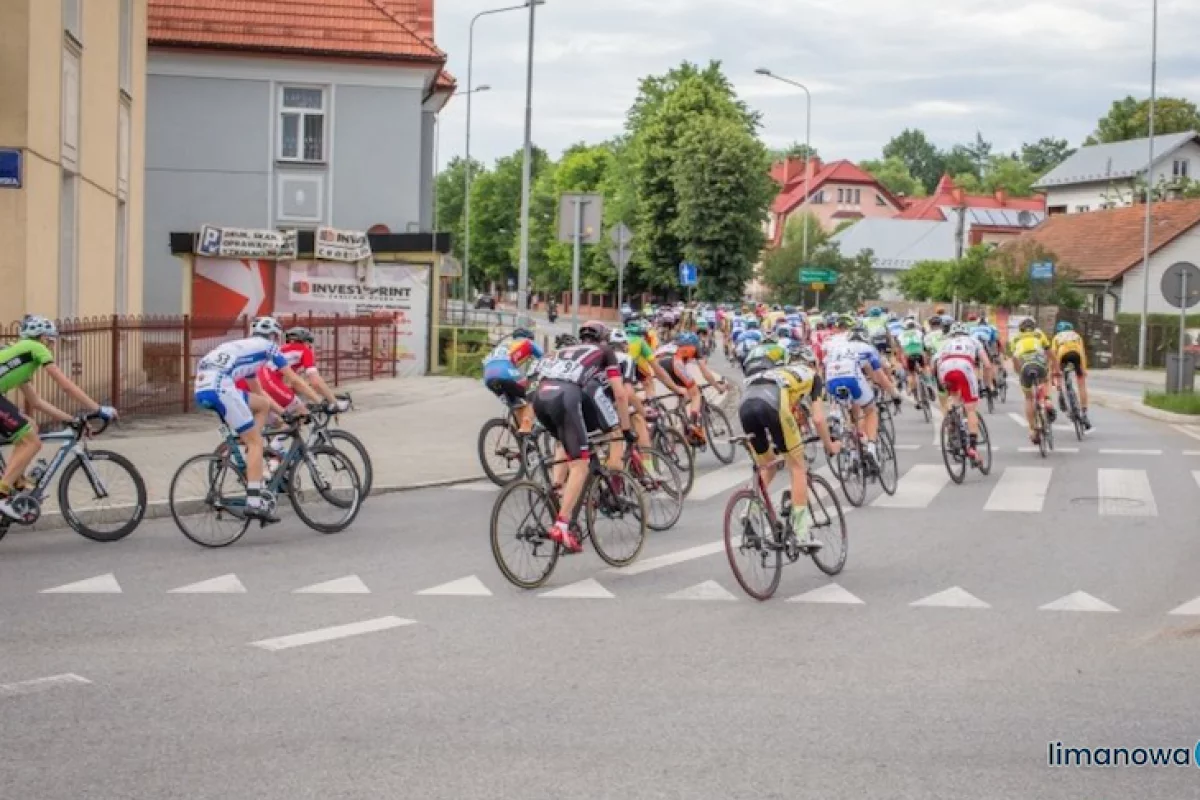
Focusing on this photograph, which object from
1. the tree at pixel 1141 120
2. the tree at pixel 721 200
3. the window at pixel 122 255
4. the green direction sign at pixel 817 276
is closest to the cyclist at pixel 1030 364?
the window at pixel 122 255

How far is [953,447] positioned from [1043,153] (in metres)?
187

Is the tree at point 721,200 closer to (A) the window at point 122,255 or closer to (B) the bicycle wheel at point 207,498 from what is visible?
(A) the window at point 122,255

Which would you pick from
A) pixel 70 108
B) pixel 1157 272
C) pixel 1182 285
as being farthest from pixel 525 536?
pixel 1157 272

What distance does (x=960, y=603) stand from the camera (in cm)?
999

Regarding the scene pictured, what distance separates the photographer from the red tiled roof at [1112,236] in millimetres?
62969

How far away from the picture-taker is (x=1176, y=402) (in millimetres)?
28219

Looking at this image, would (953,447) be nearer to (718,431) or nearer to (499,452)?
(718,431)

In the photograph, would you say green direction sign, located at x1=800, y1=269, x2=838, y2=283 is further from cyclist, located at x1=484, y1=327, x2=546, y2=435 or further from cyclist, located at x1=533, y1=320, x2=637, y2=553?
cyclist, located at x1=533, y1=320, x2=637, y2=553

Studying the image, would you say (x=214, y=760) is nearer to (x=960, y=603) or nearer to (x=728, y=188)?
(x=960, y=603)

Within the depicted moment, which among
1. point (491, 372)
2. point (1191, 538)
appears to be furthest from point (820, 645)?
point (491, 372)

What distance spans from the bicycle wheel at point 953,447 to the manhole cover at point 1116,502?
4.59 feet

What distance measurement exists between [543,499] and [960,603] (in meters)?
2.64

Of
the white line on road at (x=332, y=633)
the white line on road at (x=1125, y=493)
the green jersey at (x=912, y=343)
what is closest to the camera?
the white line on road at (x=332, y=633)

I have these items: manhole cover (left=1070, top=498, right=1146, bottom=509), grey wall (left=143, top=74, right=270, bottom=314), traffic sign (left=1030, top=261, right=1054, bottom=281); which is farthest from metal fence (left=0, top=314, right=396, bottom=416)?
traffic sign (left=1030, top=261, right=1054, bottom=281)
